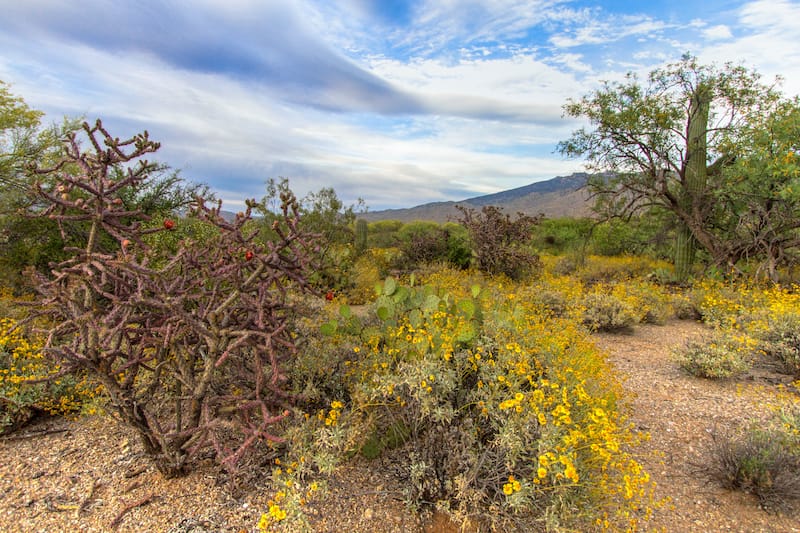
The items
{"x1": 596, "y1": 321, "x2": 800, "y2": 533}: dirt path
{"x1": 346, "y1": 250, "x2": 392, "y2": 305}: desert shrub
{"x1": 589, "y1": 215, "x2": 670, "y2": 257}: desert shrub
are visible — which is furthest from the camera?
{"x1": 589, "y1": 215, "x2": 670, "y2": 257}: desert shrub

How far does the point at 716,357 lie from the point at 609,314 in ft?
6.81

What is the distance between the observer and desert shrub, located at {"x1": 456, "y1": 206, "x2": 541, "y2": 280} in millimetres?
10609

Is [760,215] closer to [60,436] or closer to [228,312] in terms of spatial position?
[228,312]

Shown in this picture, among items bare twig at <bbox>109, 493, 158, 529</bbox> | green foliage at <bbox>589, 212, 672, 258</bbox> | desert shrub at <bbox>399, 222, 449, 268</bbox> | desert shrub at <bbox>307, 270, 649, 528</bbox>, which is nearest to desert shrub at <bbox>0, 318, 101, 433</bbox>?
bare twig at <bbox>109, 493, 158, 529</bbox>

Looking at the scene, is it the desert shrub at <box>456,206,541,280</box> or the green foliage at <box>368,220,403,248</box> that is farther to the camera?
the green foliage at <box>368,220,403,248</box>

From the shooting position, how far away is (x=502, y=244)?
35.4ft

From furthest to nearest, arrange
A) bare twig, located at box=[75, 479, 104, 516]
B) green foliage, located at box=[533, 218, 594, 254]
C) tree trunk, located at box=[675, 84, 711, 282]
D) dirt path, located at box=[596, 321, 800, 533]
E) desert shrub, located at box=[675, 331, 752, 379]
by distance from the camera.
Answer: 1. green foliage, located at box=[533, 218, 594, 254]
2. tree trunk, located at box=[675, 84, 711, 282]
3. desert shrub, located at box=[675, 331, 752, 379]
4. dirt path, located at box=[596, 321, 800, 533]
5. bare twig, located at box=[75, 479, 104, 516]

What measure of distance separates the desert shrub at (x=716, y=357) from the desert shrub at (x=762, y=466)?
165 centimetres

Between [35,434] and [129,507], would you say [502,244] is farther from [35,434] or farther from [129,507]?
[129,507]

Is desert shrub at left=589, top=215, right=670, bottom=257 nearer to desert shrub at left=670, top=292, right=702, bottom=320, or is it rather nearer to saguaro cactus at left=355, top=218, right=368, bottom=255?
desert shrub at left=670, top=292, right=702, bottom=320

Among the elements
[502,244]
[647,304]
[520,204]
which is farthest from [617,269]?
[520,204]

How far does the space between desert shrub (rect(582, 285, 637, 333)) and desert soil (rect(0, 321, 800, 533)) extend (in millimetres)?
2900

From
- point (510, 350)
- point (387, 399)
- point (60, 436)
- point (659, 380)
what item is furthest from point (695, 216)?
point (60, 436)

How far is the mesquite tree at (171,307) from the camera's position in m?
2.12
